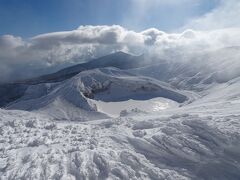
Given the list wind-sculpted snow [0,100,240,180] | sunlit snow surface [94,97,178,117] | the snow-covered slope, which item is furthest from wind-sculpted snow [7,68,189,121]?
the snow-covered slope

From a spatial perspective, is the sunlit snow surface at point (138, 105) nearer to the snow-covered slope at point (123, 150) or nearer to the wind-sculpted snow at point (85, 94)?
the wind-sculpted snow at point (85, 94)

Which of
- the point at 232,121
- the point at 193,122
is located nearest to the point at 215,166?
the point at 193,122

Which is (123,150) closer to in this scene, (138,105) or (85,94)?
(138,105)

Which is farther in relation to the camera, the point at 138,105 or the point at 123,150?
the point at 138,105

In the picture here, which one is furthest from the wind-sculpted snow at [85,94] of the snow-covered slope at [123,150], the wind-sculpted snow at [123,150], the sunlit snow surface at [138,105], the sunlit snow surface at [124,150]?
the snow-covered slope at [123,150]

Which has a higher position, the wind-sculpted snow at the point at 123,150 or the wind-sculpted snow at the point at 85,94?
the wind-sculpted snow at the point at 85,94

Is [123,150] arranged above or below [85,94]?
below

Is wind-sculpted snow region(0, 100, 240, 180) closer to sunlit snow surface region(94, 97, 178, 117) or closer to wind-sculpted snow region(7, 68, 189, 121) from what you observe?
wind-sculpted snow region(7, 68, 189, 121)

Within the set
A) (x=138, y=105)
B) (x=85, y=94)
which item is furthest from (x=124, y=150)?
(x=85, y=94)
